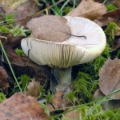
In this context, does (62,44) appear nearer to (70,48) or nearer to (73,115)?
(70,48)

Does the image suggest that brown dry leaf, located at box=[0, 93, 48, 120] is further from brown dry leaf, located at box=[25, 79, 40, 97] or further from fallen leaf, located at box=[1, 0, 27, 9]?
fallen leaf, located at box=[1, 0, 27, 9]

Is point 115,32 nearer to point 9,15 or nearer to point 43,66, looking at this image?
point 43,66

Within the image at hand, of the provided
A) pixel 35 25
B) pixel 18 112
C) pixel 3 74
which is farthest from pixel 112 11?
pixel 18 112

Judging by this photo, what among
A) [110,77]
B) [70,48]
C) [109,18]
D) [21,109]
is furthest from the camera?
[109,18]

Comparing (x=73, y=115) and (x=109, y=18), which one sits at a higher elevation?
(x=109, y=18)

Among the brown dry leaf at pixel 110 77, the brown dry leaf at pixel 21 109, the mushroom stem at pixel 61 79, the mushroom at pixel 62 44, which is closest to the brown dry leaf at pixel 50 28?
A: the mushroom at pixel 62 44

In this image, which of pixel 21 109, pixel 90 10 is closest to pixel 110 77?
pixel 21 109
